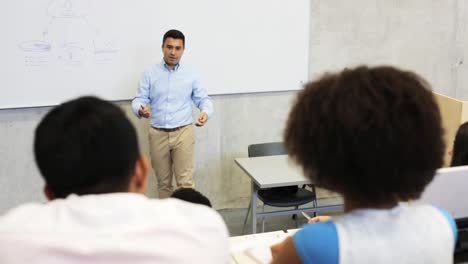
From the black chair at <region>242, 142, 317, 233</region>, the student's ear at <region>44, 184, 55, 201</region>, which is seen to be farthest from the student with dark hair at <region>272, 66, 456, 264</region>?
the black chair at <region>242, 142, 317, 233</region>

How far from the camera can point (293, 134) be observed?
114 centimetres

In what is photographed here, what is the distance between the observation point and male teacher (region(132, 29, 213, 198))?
12.5 ft

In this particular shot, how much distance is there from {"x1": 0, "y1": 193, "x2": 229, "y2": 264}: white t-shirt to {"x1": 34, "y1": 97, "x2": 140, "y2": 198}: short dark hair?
4 cm

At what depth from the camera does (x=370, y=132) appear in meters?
1.01

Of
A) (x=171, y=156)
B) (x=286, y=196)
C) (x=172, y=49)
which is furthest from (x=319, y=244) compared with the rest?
(x=171, y=156)

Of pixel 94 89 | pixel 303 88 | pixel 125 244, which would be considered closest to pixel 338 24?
pixel 94 89

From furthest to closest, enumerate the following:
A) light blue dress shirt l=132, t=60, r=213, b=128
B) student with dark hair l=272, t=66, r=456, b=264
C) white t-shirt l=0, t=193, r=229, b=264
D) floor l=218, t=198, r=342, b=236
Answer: floor l=218, t=198, r=342, b=236 → light blue dress shirt l=132, t=60, r=213, b=128 → student with dark hair l=272, t=66, r=456, b=264 → white t-shirt l=0, t=193, r=229, b=264

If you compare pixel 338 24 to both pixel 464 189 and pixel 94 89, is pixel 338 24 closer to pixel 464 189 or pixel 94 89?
pixel 94 89

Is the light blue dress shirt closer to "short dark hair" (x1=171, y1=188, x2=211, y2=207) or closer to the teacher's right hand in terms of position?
the teacher's right hand

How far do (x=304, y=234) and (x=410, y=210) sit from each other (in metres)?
0.25

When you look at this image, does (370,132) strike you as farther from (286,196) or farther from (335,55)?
(335,55)

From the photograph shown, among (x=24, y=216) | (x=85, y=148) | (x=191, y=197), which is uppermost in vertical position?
(x=85, y=148)

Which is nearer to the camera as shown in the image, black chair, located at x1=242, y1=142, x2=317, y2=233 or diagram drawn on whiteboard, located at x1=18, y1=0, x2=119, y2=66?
black chair, located at x1=242, y1=142, x2=317, y2=233

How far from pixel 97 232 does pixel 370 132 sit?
22.1 inches
